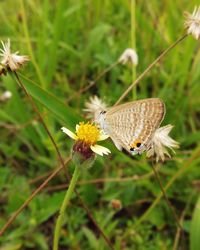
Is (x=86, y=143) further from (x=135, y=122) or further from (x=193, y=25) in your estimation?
(x=193, y=25)

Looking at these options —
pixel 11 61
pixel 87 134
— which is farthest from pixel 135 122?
pixel 11 61

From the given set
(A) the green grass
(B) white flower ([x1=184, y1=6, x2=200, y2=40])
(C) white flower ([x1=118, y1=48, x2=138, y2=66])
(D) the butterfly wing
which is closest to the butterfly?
(D) the butterfly wing

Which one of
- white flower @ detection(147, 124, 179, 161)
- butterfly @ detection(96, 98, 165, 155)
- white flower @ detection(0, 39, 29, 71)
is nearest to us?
butterfly @ detection(96, 98, 165, 155)

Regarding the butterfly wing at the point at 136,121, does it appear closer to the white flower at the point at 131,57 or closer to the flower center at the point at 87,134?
the flower center at the point at 87,134

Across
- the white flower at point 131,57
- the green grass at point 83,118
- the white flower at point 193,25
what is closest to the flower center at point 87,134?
the green grass at point 83,118

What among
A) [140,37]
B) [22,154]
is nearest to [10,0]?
[140,37]

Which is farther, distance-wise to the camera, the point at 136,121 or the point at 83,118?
the point at 83,118

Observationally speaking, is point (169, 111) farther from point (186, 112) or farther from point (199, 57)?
point (199, 57)

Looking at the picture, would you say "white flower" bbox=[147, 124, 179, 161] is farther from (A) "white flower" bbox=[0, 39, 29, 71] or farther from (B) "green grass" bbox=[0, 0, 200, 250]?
(A) "white flower" bbox=[0, 39, 29, 71]
